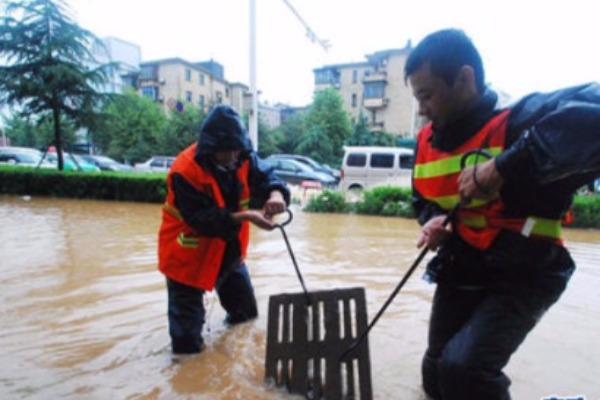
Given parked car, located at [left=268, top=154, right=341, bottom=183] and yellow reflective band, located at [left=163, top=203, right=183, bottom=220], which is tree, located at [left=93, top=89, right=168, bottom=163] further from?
yellow reflective band, located at [left=163, top=203, right=183, bottom=220]

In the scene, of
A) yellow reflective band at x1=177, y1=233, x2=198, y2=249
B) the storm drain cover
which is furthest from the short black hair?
yellow reflective band at x1=177, y1=233, x2=198, y2=249

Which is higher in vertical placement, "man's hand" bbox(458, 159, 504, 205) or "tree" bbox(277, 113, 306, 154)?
"tree" bbox(277, 113, 306, 154)

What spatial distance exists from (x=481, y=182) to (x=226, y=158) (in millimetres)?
1654

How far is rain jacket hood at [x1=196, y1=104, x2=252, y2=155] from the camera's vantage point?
2.58 m

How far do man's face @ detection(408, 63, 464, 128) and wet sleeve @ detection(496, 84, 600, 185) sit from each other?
0.33 m

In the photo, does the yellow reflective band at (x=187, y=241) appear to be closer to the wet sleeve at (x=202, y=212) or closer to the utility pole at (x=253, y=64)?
the wet sleeve at (x=202, y=212)

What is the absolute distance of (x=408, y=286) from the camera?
14.4 feet

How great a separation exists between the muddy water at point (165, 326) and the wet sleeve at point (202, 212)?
0.88 meters

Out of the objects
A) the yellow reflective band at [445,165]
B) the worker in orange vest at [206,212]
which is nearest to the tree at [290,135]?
the worker in orange vest at [206,212]

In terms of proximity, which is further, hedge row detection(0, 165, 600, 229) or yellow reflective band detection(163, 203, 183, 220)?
hedge row detection(0, 165, 600, 229)

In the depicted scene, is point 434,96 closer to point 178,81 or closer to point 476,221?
point 476,221

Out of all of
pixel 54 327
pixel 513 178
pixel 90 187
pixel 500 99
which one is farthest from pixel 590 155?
pixel 90 187

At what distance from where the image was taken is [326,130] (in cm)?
2975

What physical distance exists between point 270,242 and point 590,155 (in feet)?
18.0
